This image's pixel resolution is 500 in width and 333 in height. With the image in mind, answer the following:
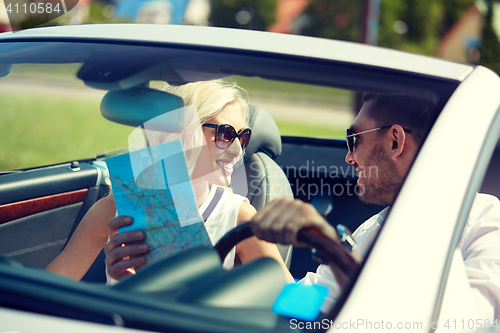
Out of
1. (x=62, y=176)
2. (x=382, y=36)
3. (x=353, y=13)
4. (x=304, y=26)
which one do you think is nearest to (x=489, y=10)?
(x=382, y=36)

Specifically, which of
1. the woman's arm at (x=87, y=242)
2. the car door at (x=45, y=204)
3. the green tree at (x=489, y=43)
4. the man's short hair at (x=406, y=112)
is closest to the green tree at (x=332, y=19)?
the green tree at (x=489, y=43)

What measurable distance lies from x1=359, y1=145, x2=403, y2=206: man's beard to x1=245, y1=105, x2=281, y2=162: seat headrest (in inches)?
21.1

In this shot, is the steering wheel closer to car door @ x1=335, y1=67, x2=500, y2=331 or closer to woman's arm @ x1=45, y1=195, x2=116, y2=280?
car door @ x1=335, y1=67, x2=500, y2=331

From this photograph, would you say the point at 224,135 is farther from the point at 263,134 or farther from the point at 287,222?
the point at 287,222

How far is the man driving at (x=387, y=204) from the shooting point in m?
1.08

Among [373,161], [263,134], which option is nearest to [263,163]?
[263,134]

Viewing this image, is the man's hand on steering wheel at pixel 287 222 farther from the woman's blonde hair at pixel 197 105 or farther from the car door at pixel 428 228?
the woman's blonde hair at pixel 197 105

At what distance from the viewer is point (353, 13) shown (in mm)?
27234

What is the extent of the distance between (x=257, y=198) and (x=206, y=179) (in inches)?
13.7

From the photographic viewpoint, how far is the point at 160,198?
1.44m

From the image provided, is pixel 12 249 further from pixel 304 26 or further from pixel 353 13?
pixel 304 26

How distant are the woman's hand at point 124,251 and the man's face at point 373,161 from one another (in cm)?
74

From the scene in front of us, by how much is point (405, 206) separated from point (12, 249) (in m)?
1.63

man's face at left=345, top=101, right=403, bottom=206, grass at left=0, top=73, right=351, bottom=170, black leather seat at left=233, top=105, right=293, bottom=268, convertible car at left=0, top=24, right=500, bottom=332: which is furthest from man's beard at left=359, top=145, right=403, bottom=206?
grass at left=0, top=73, right=351, bottom=170
